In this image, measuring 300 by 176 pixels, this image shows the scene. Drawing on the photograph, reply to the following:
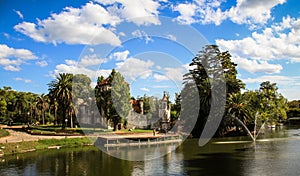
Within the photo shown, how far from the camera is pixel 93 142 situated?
53562 millimetres

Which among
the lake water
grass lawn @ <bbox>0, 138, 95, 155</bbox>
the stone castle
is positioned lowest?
the lake water

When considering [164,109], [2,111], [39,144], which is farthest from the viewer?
[164,109]

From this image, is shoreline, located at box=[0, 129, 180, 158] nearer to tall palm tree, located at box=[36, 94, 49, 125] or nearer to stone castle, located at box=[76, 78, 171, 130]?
stone castle, located at box=[76, 78, 171, 130]

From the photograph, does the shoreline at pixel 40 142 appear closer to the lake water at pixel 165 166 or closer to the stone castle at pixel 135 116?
the lake water at pixel 165 166

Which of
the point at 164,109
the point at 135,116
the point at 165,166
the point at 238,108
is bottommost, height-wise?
the point at 165,166

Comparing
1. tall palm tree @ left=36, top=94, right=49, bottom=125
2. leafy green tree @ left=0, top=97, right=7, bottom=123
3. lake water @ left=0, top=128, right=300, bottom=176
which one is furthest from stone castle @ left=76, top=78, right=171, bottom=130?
lake water @ left=0, top=128, right=300, bottom=176

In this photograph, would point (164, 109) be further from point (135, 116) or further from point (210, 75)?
point (210, 75)

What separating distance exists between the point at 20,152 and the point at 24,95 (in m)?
56.4

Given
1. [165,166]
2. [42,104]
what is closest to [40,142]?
[165,166]

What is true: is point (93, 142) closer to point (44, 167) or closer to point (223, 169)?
point (44, 167)

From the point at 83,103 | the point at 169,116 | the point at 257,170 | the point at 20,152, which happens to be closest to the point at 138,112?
the point at 169,116

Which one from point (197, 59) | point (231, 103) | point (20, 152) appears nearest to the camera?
point (20, 152)

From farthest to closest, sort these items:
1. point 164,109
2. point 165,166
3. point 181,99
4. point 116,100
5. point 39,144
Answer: point 164,109
point 181,99
point 116,100
point 39,144
point 165,166

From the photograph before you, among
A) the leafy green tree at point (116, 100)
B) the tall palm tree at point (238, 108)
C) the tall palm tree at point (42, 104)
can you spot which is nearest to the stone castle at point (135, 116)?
the leafy green tree at point (116, 100)
